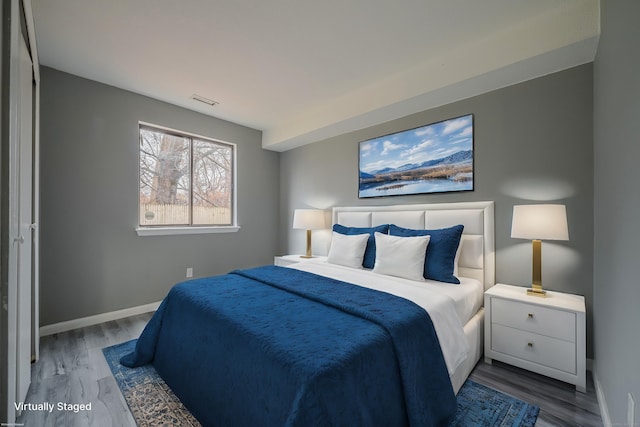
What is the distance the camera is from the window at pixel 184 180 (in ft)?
11.1

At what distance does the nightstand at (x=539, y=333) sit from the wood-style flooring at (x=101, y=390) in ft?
0.33

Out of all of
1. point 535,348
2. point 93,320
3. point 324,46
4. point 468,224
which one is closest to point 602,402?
point 535,348

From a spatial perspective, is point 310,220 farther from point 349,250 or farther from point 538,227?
point 538,227

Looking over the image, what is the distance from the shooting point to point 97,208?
9.60 feet

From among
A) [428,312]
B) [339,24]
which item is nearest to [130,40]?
[339,24]

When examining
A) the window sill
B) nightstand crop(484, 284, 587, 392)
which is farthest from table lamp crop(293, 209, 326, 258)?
nightstand crop(484, 284, 587, 392)

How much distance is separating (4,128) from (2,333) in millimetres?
716

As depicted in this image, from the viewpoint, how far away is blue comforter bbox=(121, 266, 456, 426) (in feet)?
3.46

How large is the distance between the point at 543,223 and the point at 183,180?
390 centimetres

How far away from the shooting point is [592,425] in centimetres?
153

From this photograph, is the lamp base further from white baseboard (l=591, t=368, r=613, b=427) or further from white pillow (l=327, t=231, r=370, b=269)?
white pillow (l=327, t=231, r=370, b=269)

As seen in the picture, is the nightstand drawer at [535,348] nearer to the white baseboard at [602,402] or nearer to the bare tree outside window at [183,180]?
the white baseboard at [602,402]

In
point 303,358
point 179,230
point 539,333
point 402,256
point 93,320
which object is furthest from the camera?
point 179,230

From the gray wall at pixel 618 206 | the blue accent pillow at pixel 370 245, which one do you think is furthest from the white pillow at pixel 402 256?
the gray wall at pixel 618 206
